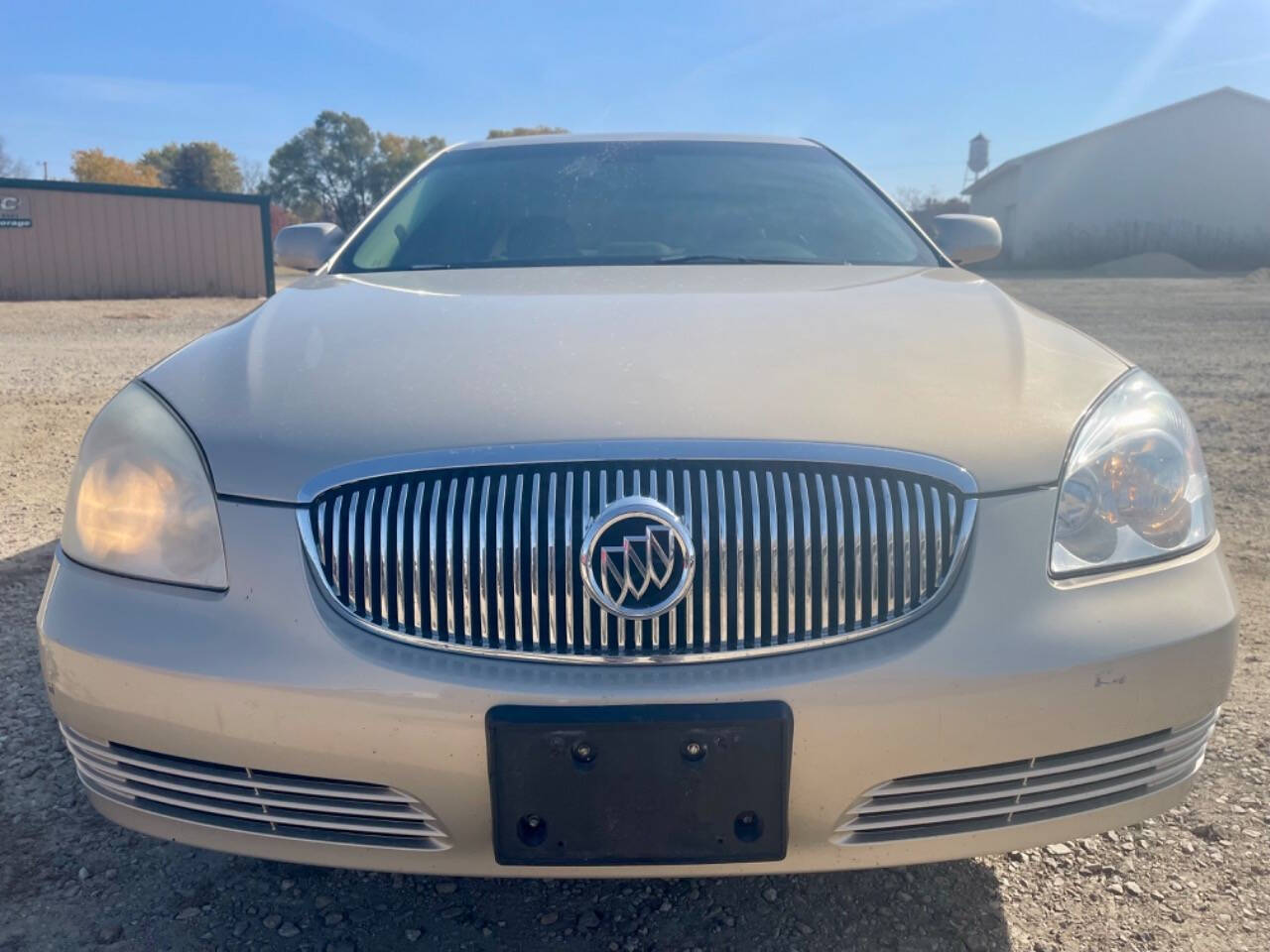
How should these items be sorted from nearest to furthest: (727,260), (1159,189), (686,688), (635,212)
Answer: (686,688), (727,260), (635,212), (1159,189)

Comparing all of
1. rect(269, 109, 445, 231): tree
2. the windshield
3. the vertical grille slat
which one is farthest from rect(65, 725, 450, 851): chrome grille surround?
rect(269, 109, 445, 231): tree

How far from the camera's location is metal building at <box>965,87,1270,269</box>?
3562 cm

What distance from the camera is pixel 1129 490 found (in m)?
1.58

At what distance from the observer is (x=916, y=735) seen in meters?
1.40

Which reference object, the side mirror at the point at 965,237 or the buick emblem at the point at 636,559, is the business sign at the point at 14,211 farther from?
the buick emblem at the point at 636,559

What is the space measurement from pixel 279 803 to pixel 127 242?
2430 centimetres

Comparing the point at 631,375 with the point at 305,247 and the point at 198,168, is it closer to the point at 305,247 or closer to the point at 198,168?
the point at 305,247

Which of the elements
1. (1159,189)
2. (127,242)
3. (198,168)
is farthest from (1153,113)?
(198,168)

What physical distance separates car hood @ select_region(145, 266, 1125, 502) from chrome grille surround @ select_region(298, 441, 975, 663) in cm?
4

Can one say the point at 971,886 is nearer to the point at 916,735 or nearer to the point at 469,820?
the point at 916,735

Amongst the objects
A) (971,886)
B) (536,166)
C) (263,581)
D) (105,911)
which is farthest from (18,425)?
(971,886)

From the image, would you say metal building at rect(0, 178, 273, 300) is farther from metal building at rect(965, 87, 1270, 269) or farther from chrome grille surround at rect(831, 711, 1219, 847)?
metal building at rect(965, 87, 1270, 269)

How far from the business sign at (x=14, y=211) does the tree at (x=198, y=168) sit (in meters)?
41.9

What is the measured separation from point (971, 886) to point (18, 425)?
5.85 metres
